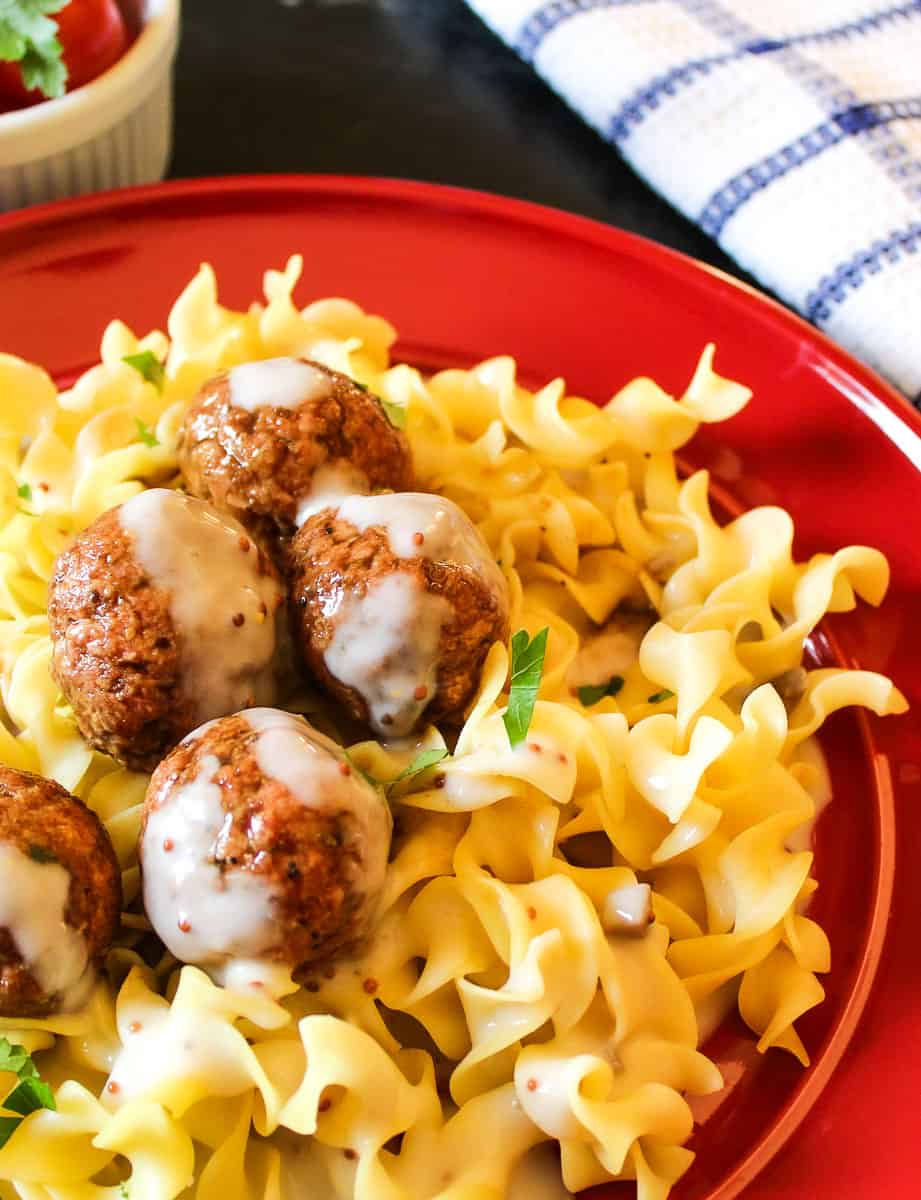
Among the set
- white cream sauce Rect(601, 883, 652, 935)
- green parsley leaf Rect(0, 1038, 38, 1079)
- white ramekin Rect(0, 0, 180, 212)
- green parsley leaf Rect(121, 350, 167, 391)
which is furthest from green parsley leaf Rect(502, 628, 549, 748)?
white ramekin Rect(0, 0, 180, 212)

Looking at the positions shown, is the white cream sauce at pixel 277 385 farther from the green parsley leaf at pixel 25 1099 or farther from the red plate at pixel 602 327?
the green parsley leaf at pixel 25 1099

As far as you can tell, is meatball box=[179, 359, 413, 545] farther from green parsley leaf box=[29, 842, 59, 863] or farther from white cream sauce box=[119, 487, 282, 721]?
green parsley leaf box=[29, 842, 59, 863]

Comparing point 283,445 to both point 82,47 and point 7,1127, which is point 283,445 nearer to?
point 7,1127

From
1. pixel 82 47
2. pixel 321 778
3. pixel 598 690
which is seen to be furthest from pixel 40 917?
pixel 82 47

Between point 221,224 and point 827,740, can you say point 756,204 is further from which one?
point 827,740

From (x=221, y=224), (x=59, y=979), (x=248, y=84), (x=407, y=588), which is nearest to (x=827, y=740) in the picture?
(x=407, y=588)

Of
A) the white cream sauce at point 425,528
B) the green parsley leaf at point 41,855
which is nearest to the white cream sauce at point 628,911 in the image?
the white cream sauce at point 425,528
